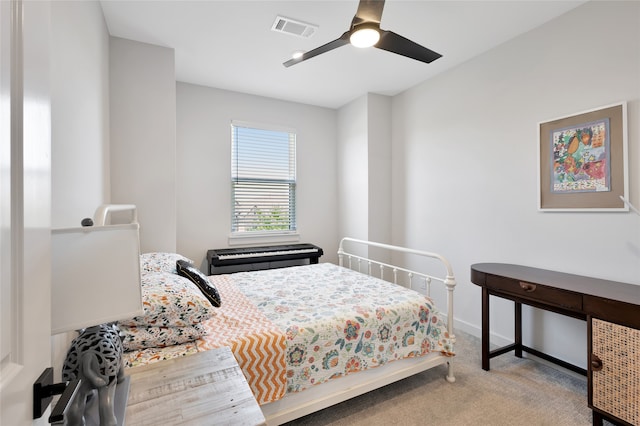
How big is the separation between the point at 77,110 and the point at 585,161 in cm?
328

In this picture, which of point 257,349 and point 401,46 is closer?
point 257,349

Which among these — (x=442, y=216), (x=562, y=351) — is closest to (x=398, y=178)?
(x=442, y=216)

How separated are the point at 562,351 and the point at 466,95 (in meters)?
2.44

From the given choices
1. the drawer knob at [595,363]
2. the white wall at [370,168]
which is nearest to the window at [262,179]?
the white wall at [370,168]

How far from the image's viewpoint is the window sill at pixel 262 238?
3852 millimetres

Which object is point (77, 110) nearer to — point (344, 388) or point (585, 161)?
point (344, 388)

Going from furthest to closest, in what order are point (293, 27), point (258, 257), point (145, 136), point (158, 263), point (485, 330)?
point (258, 257) < point (145, 136) < point (293, 27) < point (485, 330) < point (158, 263)

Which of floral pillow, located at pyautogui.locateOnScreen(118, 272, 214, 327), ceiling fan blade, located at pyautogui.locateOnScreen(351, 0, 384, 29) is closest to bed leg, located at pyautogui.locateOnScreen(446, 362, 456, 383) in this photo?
floral pillow, located at pyautogui.locateOnScreen(118, 272, 214, 327)

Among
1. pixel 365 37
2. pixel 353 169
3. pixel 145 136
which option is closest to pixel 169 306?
pixel 365 37

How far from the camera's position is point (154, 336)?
1411mm

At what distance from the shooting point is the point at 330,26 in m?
2.45

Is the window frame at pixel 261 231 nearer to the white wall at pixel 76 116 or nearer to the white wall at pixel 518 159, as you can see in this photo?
the white wall at pixel 518 159

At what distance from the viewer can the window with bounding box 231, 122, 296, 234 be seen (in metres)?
3.90

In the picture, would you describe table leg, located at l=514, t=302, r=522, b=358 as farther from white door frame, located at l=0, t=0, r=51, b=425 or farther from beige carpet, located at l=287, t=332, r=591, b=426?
white door frame, located at l=0, t=0, r=51, b=425
